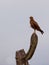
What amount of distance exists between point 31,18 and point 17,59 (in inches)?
61.8

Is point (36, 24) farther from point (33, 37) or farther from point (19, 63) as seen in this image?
point (19, 63)

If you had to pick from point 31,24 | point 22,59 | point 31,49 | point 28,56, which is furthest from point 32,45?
point 31,24

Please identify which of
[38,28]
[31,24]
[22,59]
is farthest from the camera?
[31,24]

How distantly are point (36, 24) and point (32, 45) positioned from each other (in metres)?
1.17

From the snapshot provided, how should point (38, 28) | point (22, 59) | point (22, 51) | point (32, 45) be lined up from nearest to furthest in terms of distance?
point (32, 45) → point (22, 59) → point (22, 51) → point (38, 28)

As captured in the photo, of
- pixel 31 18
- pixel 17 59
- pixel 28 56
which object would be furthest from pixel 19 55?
pixel 31 18

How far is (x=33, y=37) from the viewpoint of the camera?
11.2 feet

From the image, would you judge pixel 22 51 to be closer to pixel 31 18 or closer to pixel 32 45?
pixel 32 45

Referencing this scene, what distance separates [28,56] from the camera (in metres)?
3.33

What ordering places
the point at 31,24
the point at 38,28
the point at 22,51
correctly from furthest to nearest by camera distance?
1. the point at 31,24
2. the point at 38,28
3. the point at 22,51

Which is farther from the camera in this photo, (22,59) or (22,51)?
(22,51)

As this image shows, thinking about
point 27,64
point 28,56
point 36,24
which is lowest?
point 27,64

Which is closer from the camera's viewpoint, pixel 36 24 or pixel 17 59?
pixel 17 59

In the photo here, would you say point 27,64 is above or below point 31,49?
below
